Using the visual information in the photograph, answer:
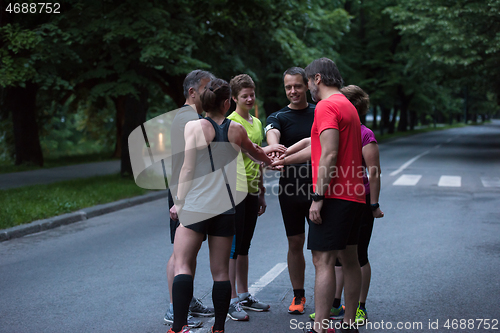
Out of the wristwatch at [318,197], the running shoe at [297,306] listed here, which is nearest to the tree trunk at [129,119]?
the running shoe at [297,306]

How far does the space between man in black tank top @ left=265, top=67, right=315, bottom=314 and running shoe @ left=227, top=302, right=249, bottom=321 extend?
0.40 meters

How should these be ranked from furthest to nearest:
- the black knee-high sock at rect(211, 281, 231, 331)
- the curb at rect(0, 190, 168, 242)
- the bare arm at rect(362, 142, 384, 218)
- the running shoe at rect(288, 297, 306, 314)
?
the curb at rect(0, 190, 168, 242)
the running shoe at rect(288, 297, 306, 314)
the bare arm at rect(362, 142, 384, 218)
the black knee-high sock at rect(211, 281, 231, 331)

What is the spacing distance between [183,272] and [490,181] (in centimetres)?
1269

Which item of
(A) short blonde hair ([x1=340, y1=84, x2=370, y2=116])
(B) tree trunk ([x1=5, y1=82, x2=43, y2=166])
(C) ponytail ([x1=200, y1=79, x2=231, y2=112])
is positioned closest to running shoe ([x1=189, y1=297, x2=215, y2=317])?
(C) ponytail ([x1=200, y1=79, x2=231, y2=112])

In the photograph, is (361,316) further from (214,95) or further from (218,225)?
(214,95)

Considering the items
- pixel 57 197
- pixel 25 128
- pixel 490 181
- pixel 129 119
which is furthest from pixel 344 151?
pixel 25 128

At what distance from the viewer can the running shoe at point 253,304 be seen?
433 centimetres

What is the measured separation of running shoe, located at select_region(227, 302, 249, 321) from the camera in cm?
412

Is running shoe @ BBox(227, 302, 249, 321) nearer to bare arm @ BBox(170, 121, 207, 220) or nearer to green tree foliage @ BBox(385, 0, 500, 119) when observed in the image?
bare arm @ BBox(170, 121, 207, 220)

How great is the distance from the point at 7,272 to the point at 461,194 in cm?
956

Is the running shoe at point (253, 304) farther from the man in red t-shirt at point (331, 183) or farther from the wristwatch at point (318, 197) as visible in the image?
the wristwatch at point (318, 197)

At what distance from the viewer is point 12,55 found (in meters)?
11.0

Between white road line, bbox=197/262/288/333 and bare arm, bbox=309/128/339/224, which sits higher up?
bare arm, bbox=309/128/339/224

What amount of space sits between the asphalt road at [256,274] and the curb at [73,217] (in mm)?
191
